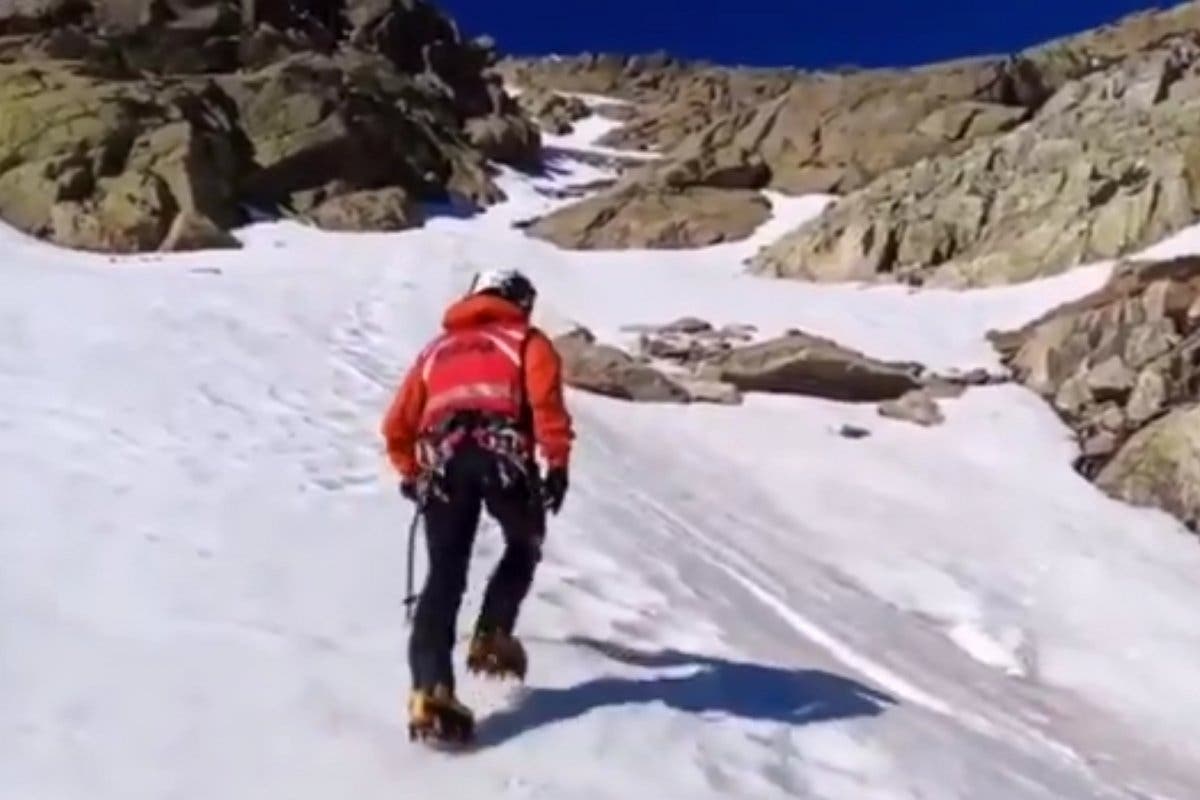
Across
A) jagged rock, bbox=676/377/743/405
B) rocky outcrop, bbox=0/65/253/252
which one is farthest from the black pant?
rocky outcrop, bbox=0/65/253/252

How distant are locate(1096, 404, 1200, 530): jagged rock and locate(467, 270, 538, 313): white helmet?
11.9 metres

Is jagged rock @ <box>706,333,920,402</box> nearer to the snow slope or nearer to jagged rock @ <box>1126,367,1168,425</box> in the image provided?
the snow slope

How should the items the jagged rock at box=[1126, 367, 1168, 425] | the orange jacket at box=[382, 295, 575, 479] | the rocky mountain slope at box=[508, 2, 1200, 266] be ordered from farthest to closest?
1. the rocky mountain slope at box=[508, 2, 1200, 266]
2. the jagged rock at box=[1126, 367, 1168, 425]
3. the orange jacket at box=[382, 295, 575, 479]

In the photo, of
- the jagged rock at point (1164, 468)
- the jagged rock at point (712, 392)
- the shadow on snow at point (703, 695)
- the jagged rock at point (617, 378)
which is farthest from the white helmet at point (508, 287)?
the jagged rock at point (712, 392)

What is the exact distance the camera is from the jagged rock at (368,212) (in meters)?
37.9

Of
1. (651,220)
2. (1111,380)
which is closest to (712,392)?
(1111,380)

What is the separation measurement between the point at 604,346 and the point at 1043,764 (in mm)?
14660

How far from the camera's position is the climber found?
279 inches

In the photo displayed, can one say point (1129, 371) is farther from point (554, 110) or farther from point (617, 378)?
point (554, 110)

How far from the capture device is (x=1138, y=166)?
3281 centimetres

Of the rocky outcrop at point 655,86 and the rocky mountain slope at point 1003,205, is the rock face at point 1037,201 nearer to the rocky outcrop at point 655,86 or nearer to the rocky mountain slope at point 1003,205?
the rocky mountain slope at point 1003,205

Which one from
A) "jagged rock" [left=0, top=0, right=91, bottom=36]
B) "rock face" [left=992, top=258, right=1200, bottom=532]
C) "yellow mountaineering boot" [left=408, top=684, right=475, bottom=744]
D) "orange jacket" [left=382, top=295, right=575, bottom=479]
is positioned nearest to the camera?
"yellow mountaineering boot" [left=408, top=684, right=475, bottom=744]

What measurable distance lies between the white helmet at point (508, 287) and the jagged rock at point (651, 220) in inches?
1204

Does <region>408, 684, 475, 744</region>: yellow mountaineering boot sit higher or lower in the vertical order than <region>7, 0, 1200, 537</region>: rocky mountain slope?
lower
